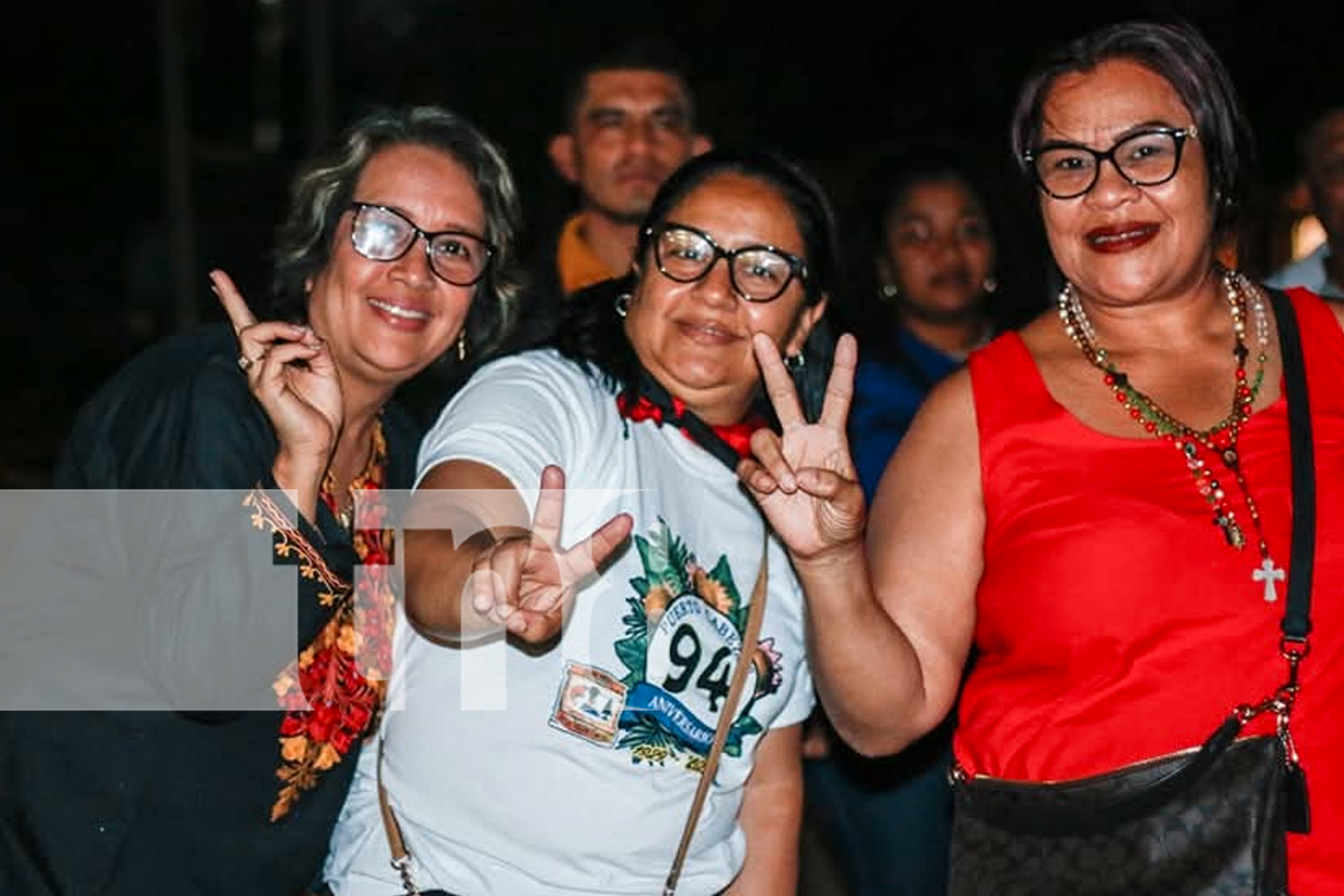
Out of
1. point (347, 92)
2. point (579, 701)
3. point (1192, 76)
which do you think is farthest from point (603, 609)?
point (347, 92)

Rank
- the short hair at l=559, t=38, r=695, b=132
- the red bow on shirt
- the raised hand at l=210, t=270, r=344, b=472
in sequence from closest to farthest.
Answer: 1. the raised hand at l=210, t=270, r=344, b=472
2. the red bow on shirt
3. the short hair at l=559, t=38, r=695, b=132

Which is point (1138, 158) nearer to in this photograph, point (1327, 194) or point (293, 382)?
point (293, 382)

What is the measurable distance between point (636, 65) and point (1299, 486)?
330 centimetres

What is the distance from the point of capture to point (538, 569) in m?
2.46

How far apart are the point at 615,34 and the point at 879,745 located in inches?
799

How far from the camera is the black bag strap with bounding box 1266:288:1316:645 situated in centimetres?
255

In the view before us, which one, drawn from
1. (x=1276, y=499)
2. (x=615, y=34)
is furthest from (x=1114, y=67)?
(x=615, y=34)

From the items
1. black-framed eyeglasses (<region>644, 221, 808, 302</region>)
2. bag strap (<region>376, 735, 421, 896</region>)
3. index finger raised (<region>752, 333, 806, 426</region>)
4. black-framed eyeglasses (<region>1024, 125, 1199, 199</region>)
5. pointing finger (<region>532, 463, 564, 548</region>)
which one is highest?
black-framed eyeglasses (<region>1024, 125, 1199, 199</region>)

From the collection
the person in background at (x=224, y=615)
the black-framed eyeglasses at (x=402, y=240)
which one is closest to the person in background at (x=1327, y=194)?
the black-framed eyeglasses at (x=402, y=240)

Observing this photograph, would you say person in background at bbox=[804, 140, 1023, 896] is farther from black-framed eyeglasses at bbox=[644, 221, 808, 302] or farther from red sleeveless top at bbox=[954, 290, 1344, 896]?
red sleeveless top at bbox=[954, 290, 1344, 896]

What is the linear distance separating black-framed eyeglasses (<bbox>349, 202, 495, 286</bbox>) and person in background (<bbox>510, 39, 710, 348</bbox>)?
5.28 ft

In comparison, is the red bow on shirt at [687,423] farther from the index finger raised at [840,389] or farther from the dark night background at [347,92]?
the dark night background at [347,92]

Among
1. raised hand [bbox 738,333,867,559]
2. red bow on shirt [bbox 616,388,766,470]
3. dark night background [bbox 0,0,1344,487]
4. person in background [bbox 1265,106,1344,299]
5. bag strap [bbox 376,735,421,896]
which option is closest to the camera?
raised hand [bbox 738,333,867,559]

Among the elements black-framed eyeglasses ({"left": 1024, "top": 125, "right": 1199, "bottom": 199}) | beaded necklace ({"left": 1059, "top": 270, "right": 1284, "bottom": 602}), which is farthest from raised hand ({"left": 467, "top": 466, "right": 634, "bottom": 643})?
black-framed eyeglasses ({"left": 1024, "top": 125, "right": 1199, "bottom": 199})
